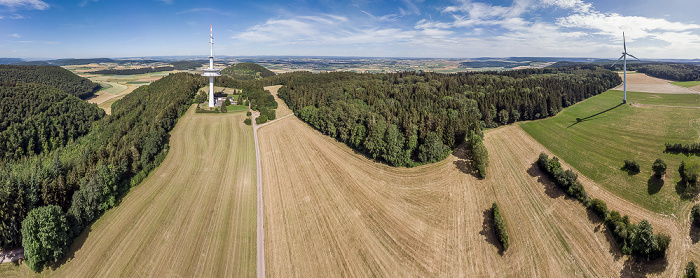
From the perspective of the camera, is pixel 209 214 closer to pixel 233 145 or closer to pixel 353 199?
pixel 353 199

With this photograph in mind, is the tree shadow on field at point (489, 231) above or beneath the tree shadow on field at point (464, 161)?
beneath

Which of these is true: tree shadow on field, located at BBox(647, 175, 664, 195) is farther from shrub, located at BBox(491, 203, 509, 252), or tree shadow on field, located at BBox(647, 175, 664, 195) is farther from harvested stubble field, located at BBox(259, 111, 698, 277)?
shrub, located at BBox(491, 203, 509, 252)

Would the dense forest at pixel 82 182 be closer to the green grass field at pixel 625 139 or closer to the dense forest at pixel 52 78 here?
the green grass field at pixel 625 139

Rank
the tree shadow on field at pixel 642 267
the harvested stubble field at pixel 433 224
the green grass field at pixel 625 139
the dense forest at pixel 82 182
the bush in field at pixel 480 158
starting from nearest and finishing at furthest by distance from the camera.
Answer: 1. the tree shadow on field at pixel 642 267
2. the harvested stubble field at pixel 433 224
3. the dense forest at pixel 82 182
4. the green grass field at pixel 625 139
5. the bush in field at pixel 480 158

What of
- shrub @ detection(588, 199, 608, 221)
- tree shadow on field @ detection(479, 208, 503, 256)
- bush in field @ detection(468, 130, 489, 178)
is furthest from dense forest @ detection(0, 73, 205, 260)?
shrub @ detection(588, 199, 608, 221)

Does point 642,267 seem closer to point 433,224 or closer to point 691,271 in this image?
point 691,271

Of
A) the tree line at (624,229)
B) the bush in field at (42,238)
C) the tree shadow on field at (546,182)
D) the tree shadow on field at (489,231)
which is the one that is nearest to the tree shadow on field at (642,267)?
the tree line at (624,229)

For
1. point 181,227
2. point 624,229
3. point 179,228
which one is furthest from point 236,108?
point 624,229
